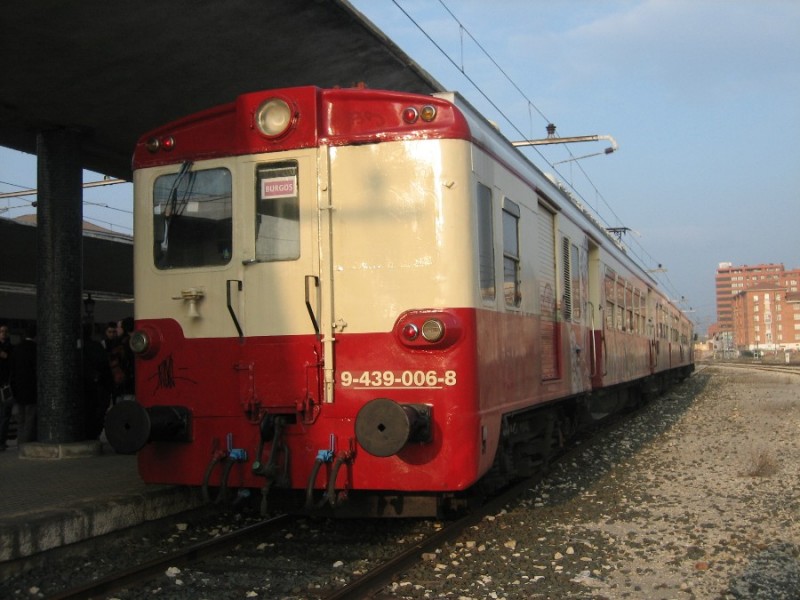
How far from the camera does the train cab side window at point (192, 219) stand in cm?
593

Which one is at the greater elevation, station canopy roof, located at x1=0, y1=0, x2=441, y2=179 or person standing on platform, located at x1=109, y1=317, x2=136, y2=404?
station canopy roof, located at x1=0, y1=0, x2=441, y2=179

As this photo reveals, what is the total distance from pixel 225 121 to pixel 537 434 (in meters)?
3.92

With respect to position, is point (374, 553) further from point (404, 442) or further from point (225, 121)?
point (225, 121)

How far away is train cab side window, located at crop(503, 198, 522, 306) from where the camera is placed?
6328 millimetres

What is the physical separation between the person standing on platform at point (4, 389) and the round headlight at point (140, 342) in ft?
15.2

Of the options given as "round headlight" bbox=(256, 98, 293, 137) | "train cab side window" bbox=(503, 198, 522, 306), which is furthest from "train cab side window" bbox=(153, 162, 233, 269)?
"train cab side window" bbox=(503, 198, 522, 306)

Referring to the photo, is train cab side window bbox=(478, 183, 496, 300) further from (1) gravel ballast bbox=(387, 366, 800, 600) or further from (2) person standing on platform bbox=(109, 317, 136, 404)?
(2) person standing on platform bbox=(109, 317, 136, 404)

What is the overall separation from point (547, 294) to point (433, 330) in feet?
8.30

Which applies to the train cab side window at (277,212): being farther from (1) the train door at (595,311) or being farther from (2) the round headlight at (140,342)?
(1) the train door at (595,311)

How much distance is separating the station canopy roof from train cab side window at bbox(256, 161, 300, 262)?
7.90 feet

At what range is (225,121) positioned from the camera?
A: 5.98 m

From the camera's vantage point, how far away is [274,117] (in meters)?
5.77

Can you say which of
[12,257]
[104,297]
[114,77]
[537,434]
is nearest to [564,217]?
[537,434]

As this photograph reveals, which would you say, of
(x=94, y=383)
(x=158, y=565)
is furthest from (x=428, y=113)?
(x=94, y=383)
